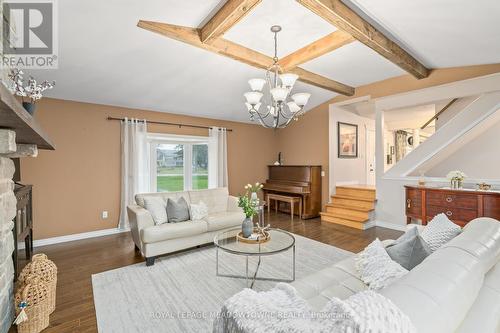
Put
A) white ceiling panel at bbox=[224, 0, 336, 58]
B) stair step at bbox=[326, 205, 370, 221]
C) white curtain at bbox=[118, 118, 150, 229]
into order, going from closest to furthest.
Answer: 1. white ceiling panel at bbox=[224, 0, 336, 58]
2. white curtain at bbox=[118, 118, 150, 229]
3. stair step at bbox=[326, 205, 370, 221]

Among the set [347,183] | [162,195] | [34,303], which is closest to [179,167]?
[162,195]

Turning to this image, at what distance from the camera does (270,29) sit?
9.54ft

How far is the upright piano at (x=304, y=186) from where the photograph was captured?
5474 mm

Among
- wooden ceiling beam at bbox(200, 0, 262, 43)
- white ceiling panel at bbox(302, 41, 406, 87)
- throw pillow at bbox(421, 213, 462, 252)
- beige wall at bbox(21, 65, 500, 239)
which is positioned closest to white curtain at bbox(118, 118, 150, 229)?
beige wall at bbox(21, 65, 500, 239)

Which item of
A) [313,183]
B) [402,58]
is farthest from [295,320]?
[313,183]

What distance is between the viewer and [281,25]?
9.32 ft

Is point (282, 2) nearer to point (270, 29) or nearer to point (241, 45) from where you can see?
point (270, 29)

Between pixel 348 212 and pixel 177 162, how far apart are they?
3.92 m

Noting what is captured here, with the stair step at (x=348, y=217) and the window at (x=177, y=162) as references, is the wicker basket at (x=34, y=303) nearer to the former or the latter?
the window at (x=177, y=162)

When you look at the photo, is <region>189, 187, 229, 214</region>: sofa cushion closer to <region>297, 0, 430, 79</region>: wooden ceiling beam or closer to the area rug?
the area rug

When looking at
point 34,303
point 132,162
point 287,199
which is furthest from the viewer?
point 287,199

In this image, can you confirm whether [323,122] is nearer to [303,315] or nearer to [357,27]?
[357,27]

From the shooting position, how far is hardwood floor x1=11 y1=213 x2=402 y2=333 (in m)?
2.04

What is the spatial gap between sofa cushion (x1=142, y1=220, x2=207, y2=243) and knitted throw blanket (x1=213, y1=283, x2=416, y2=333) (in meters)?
2.27
